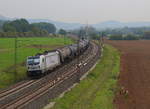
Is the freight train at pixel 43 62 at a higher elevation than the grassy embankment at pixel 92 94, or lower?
higher

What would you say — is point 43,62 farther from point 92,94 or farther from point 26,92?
point 92,94

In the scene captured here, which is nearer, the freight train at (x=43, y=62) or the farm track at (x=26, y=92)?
the farm track at (x=26, y=92)

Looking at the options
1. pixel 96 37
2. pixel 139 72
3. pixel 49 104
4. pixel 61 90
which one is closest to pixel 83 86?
pixel 61 90

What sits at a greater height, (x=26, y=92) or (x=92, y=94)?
(x=26, y=92)

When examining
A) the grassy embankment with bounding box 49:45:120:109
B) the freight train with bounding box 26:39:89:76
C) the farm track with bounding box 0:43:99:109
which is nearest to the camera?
the farm track with bounding box 0:43:99:109

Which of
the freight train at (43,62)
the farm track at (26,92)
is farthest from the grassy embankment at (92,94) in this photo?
the freight train at (43,62)

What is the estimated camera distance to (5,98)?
2997cm

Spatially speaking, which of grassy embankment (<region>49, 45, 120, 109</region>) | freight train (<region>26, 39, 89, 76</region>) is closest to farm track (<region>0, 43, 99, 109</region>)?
freight train (<region>26, 39, 89, 76</region>)

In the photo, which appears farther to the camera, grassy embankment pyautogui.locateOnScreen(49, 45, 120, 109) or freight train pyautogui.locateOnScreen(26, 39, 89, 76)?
freight train pyautogui.locateOnScreen(26, 39, 89, 76)

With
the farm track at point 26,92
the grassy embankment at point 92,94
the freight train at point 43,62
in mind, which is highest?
the freight train at point 43,62

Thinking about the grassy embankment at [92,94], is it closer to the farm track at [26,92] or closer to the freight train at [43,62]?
the farm track at [26,92]

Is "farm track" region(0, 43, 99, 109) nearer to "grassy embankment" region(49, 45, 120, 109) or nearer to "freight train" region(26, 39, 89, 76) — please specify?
"freight train" region(26, 39, 89, 76)

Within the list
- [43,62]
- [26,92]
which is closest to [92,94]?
[26,92]

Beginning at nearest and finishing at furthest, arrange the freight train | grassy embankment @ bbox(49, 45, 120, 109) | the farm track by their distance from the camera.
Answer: the farm track → grassy embankment @ bbox(49, 45, 120, 109) → the freight train
